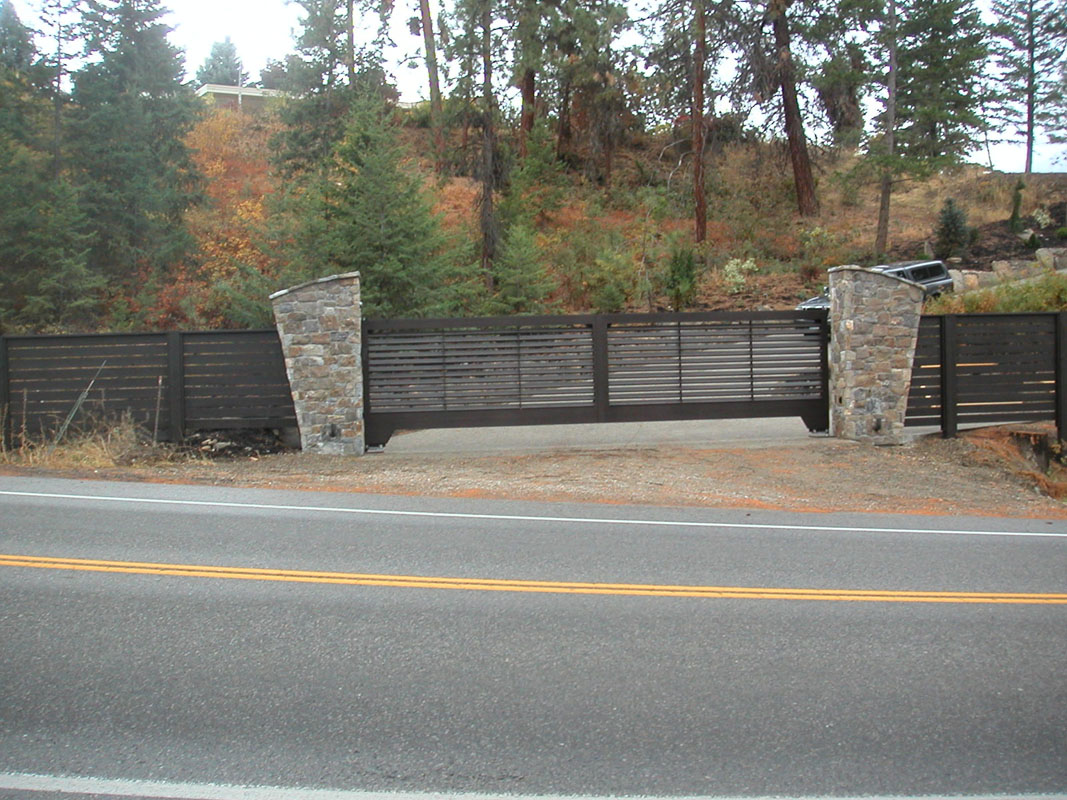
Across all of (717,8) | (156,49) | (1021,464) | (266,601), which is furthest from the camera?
(156,49)

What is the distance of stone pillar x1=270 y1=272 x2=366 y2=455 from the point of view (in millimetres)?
14977

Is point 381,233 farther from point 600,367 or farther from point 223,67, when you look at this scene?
point 223,67

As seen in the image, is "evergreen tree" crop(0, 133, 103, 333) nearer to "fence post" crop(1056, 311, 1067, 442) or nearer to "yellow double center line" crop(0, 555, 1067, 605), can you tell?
"yellow double center line" crop(0, 555, 1067, 605)

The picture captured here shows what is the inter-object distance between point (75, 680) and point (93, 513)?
5.15 metres

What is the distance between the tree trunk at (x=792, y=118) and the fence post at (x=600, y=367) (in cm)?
2513

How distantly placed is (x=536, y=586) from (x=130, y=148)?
3268 centimetres

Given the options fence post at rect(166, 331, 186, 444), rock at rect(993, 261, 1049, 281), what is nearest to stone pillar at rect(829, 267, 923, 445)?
fence post at rect(166, 331, 186, 444)

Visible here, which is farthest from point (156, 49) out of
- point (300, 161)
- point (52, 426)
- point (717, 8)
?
point (52, 426)

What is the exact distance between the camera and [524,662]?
5500 mm

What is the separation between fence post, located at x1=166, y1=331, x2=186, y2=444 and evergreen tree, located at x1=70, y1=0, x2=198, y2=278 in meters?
19.1

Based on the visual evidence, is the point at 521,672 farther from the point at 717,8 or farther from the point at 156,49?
the point at 156,49

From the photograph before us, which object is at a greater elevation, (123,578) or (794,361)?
(794,361)

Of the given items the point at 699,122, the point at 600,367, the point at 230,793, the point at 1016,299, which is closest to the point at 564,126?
the point at 699,122

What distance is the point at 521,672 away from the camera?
5348 mm
